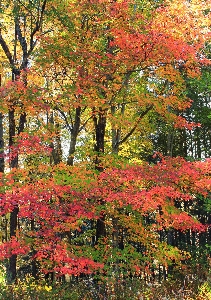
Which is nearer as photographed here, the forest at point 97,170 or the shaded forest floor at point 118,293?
the shaded forest floor at point 118,293

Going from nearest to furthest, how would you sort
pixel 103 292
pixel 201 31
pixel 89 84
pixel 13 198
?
Result: pixel 103 292, pixel 13 198, pixel 89 84, pixel 201 31

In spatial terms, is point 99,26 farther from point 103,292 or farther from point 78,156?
point 103,292

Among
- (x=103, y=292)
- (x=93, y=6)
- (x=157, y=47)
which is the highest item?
(x=93, y=6)

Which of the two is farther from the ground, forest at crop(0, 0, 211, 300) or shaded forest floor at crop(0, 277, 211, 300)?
forest at crop(0, 0, 211, 300)

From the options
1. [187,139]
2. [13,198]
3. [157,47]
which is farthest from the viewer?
[187,139]

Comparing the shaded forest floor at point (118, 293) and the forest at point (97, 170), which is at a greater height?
the forest at point (97, 170)

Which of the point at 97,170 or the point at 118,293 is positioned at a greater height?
the point at 97,170

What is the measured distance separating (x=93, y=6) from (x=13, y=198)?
7113mm

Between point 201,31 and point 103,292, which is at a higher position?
point 201,31

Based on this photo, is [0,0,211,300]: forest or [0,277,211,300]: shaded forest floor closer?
[0,277,211,300]: shaded forest floor

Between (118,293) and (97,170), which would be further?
(97,170)

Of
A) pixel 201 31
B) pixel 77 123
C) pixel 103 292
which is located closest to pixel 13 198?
pixel 103 292

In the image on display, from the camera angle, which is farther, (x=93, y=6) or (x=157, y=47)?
(x=93, y=6)

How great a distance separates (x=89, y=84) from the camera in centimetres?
1166
